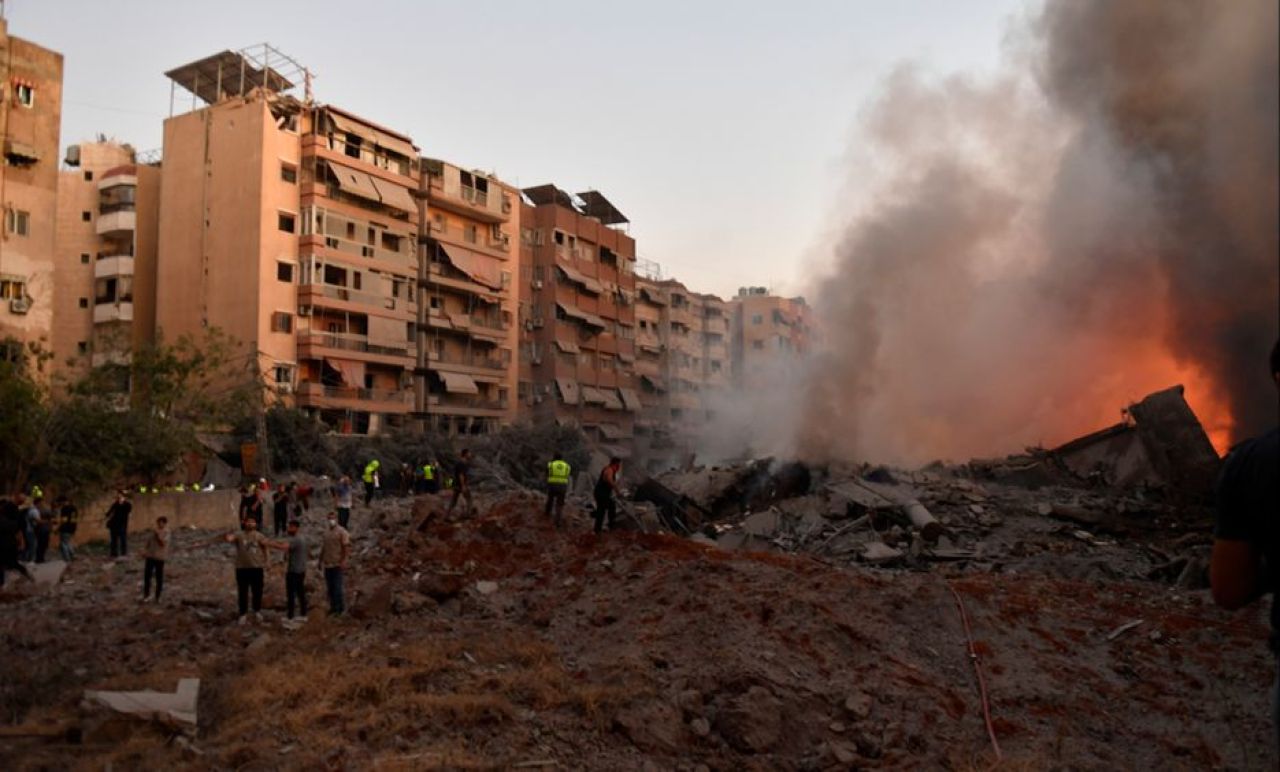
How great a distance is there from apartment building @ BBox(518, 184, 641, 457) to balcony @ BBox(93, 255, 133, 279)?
2032 centimetres

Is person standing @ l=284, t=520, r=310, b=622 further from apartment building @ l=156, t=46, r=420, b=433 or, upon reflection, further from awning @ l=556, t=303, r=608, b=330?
awning @ l=556, t=303, r=608, b=330

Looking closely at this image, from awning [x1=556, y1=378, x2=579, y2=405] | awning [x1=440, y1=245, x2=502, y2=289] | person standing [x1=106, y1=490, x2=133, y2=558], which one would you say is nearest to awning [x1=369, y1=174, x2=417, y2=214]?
awning [x1=440, y1=245, x2=502, y2=289]

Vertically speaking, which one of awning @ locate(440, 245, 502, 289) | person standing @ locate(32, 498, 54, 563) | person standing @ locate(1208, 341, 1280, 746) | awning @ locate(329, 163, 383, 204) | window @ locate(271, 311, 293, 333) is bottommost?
person standing @ locate(32, 498, 54, 563)

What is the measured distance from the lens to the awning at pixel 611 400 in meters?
58.8

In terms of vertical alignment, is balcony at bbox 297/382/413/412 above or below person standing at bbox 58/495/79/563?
above

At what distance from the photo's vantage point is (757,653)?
31.6ft

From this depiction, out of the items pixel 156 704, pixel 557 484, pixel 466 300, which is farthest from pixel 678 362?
pixel 156 704

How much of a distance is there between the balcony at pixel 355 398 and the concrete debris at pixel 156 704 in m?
32.0

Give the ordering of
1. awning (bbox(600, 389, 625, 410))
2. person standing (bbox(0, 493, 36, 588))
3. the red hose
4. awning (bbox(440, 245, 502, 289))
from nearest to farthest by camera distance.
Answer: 1. the red hose
2. person standing (bbox(0, 493, 36, 588))
3. awning (bbox(440, 245, 502, 289))
4. awning (bbox(600, 389, 625, 410))

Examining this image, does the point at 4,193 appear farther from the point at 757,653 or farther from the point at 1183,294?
the point at 1183,294

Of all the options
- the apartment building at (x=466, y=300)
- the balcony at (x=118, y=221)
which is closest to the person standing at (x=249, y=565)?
the apartment building at (x=466, y=300)

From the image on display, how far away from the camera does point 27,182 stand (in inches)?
1136

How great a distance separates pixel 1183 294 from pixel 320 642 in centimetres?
2574

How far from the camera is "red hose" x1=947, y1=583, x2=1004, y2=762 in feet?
26.9
